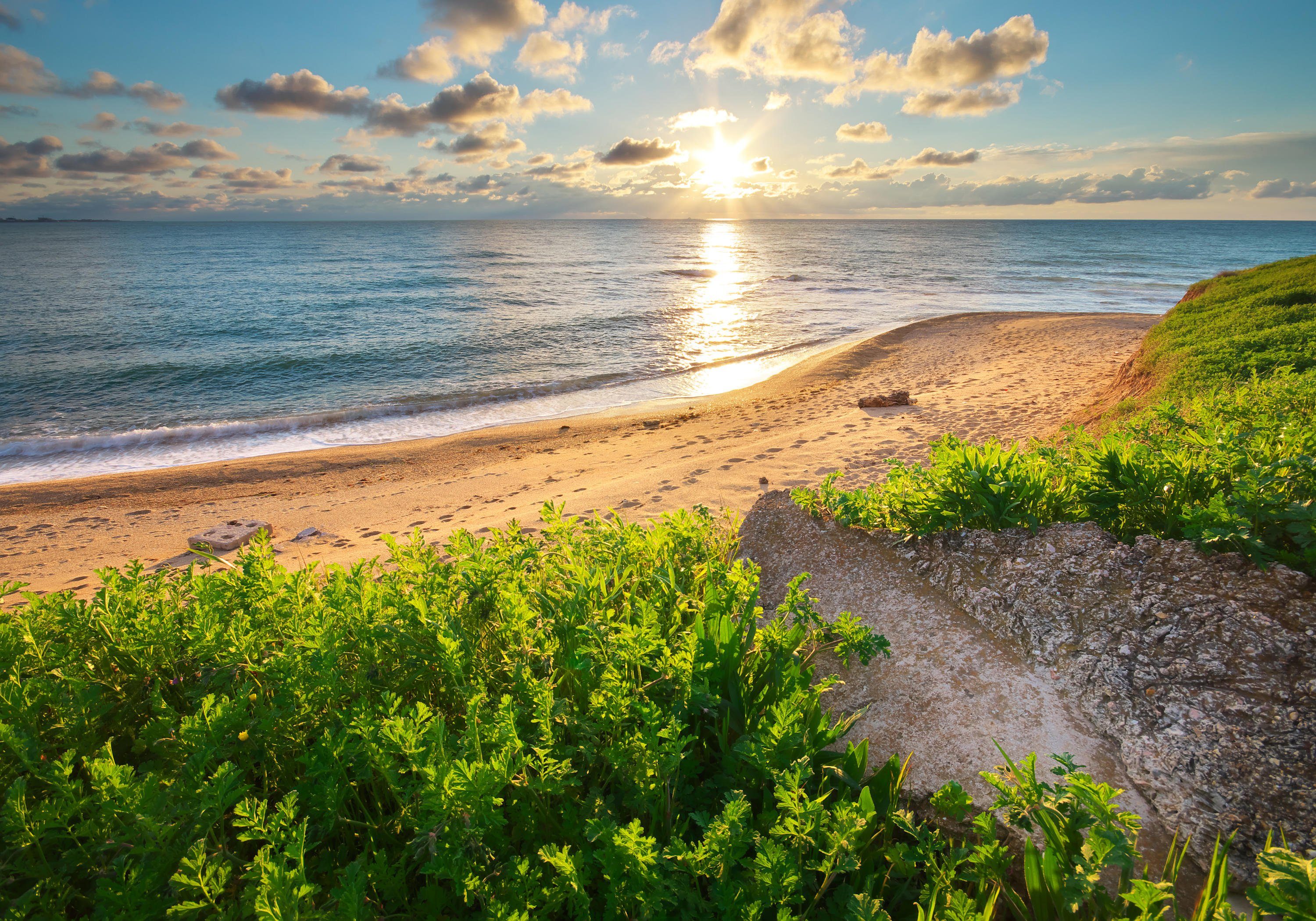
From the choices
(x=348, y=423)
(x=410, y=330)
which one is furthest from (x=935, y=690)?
(x=410, y=330)

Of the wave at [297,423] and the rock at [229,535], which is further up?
the rock at [229,535]

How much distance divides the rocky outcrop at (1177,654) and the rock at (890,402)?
922cm

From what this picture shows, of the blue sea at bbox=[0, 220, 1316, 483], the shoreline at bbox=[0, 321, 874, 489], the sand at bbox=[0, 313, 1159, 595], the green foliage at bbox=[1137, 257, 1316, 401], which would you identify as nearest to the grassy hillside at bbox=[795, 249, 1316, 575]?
the green foliage at bbox=[1137, 257, 1316, 401]

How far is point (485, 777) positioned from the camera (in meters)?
1.39

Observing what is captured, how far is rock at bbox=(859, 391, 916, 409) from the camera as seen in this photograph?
11.8 meters

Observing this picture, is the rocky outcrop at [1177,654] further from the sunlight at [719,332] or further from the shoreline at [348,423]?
the sunlight at [719,332]

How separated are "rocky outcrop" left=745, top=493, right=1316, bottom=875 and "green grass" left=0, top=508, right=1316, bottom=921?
0.31 m

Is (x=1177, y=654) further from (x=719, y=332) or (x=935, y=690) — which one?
(x=719, y=332)

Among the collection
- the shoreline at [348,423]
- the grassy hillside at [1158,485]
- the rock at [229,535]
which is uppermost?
the grassy hillside at [1158,485]

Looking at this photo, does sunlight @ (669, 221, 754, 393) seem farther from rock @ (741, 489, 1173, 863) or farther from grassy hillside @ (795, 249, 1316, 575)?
rock @ (741, 489, 1173, 863)

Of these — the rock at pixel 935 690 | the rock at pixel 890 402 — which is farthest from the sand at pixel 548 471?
the rock at pixel 935 690

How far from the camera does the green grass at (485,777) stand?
140 centimetres

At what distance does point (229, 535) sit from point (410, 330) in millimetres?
18581

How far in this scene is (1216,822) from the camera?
1.89m
